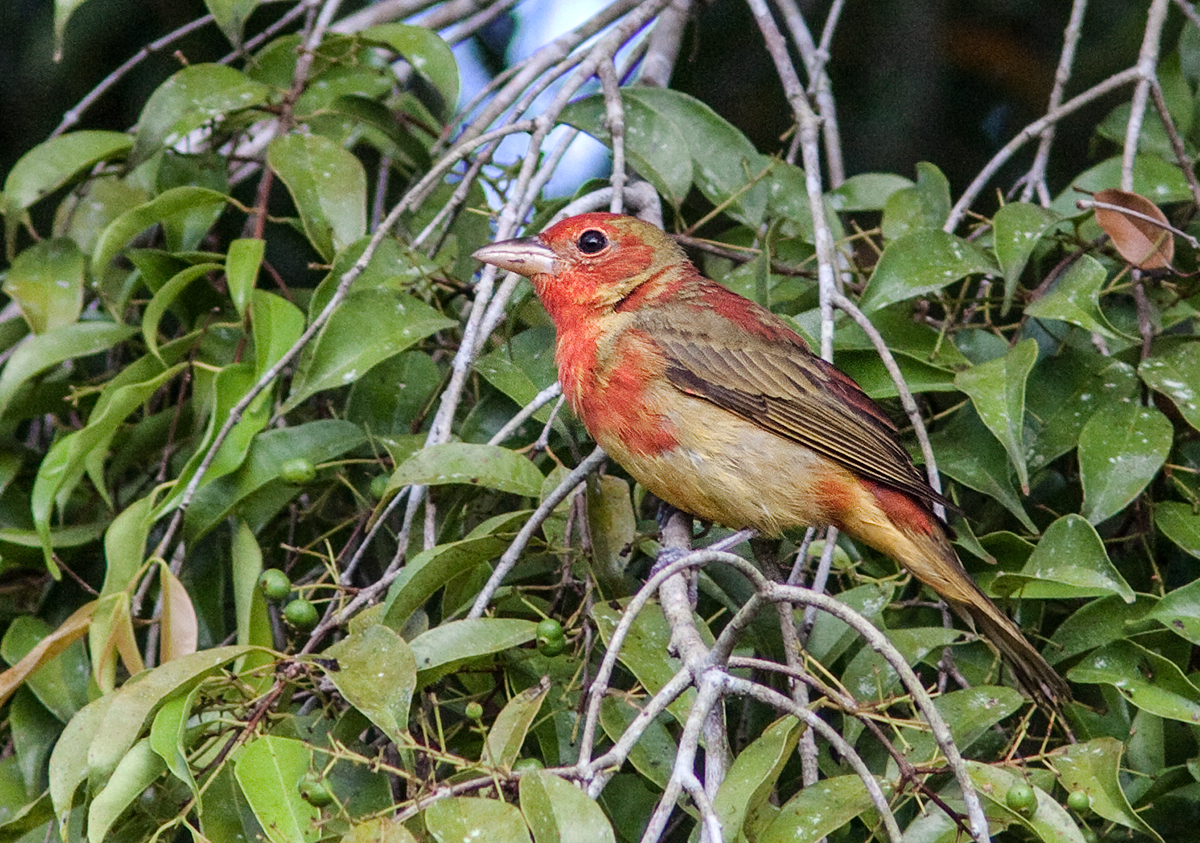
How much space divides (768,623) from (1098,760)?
829 millimetres

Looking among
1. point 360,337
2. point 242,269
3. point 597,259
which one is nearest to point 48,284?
point 242,269

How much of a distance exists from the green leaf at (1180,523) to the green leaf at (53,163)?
321 centimetres

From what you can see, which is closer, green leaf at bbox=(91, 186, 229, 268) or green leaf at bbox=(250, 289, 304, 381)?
green leaf at bbox=(250, 289, 304, 381)

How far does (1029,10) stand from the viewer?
6.42m

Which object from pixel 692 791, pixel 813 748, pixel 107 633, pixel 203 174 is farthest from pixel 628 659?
pixel 203 174

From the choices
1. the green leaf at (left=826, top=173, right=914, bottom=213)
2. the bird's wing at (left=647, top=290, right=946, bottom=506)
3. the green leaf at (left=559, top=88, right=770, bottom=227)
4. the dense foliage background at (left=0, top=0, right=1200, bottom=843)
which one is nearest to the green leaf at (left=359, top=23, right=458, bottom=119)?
the dense foliage background at (left=0, top=0, right=1200, bottom=843)

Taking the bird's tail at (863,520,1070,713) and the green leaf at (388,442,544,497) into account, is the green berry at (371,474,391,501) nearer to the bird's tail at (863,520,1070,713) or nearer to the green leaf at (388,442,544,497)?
the green leaf at (388,442,544,497)

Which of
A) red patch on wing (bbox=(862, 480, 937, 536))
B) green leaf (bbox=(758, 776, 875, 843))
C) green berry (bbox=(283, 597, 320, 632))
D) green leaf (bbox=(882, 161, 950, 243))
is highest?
green leaf (bbox=(882, 161, 950, 243))

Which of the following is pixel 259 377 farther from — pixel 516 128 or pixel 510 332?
pixel 516 128

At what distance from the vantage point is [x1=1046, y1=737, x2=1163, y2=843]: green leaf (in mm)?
2531

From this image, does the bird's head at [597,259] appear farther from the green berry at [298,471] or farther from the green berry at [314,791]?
the green berry at [314,791]

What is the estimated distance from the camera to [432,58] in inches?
154

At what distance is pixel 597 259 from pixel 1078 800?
2.09 m

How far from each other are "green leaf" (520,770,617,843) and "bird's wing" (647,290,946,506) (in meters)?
1.71
